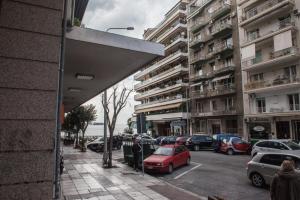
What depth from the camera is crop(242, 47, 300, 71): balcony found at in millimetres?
26003

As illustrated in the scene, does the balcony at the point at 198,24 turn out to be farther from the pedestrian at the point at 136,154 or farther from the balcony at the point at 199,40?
the pedestrian at the point at 136,154

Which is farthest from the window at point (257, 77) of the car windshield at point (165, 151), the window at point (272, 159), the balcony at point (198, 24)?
the window at point (272, 159)

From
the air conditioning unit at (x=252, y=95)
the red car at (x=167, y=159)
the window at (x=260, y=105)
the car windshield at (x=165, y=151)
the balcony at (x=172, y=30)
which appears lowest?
the red car at (x=167, y=159)

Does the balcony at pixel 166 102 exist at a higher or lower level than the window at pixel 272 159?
higher

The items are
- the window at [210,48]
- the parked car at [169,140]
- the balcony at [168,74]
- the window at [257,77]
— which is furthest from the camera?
the balcony at [168,74]

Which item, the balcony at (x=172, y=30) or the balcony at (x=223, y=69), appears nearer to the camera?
the balcony at (x=223, y=69)

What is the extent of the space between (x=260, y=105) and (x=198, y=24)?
18790 mm

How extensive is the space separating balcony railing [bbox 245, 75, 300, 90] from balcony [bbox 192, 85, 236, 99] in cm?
316

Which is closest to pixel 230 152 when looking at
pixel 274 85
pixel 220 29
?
pixel 274 85

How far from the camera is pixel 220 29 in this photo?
36562mm

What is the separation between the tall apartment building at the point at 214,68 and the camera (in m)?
34.6

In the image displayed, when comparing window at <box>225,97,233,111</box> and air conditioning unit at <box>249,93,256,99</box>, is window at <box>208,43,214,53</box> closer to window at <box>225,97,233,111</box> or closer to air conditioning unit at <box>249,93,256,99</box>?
window at <box>225,97,233,111</box>

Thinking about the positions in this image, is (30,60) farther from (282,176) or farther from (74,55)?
(282,176)

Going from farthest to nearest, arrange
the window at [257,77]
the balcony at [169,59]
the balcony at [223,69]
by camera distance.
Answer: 1. the balcony at [169,59]
2. the balcony at [223,69]
3. the window at [257,77]
